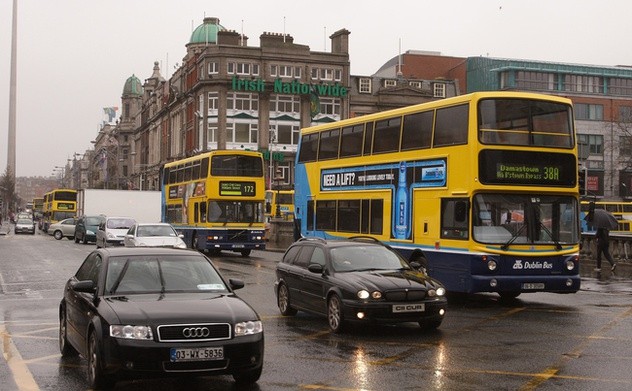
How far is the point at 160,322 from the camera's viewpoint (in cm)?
832

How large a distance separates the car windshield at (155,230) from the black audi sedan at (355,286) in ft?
54.5

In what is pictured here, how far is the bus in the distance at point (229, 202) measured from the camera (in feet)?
117

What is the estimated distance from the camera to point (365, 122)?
21.1 metres

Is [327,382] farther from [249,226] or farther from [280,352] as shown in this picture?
[249,226]

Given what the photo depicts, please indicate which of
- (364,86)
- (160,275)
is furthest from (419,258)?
(364,86)

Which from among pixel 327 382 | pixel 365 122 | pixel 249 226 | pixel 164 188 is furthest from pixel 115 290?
pixel 164 188

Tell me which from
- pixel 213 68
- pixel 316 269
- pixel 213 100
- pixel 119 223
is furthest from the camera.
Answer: pixel 213 68

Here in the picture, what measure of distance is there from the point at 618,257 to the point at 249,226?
1523 cm

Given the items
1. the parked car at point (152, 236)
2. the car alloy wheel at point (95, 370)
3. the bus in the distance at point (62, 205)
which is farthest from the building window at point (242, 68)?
the car alloy wheel at point (95, 370)

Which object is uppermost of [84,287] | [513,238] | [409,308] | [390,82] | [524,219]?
[390,82]

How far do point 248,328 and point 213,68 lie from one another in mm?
73971

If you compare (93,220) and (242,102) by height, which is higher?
(242,102)

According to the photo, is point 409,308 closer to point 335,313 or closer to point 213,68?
point 335,313

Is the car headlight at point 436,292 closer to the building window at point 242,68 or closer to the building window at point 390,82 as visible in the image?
the building window at point 242,68
